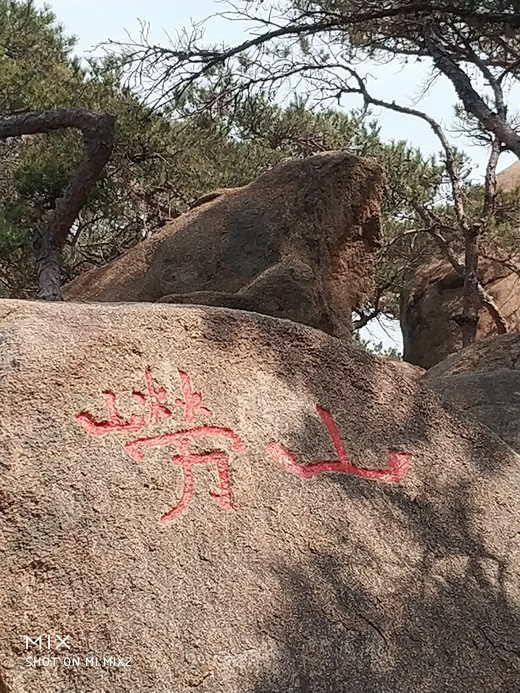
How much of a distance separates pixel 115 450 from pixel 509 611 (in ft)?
4.06

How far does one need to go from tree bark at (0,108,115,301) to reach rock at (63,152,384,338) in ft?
1.59

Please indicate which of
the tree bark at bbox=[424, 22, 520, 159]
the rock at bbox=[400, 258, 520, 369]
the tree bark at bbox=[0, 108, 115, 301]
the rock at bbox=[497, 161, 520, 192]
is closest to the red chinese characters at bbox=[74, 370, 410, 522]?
the tree bark at bbox=[0, 108, 115, 301]

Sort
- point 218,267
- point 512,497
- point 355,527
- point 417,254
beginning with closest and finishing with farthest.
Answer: point 355,527 < point 512,497 < point 218,267 < point 417,254

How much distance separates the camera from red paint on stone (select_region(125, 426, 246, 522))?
2543 mm

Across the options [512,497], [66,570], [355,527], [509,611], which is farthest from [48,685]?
[512,497]

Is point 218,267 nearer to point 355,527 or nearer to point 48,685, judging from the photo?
point 355,527

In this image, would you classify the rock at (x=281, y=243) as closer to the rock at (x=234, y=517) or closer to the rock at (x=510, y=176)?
the rock at (x=234, y=517)

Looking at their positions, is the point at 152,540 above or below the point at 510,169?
below

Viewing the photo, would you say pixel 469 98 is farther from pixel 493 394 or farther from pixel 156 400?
pixel 156 400

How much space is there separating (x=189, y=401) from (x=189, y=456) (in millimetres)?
180

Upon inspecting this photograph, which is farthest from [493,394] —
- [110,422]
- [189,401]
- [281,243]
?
[110,422]

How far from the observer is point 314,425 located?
9.52ft

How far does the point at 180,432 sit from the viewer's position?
266 cm

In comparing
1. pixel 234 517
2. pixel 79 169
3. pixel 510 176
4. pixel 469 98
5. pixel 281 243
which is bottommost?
pixel 234 517
